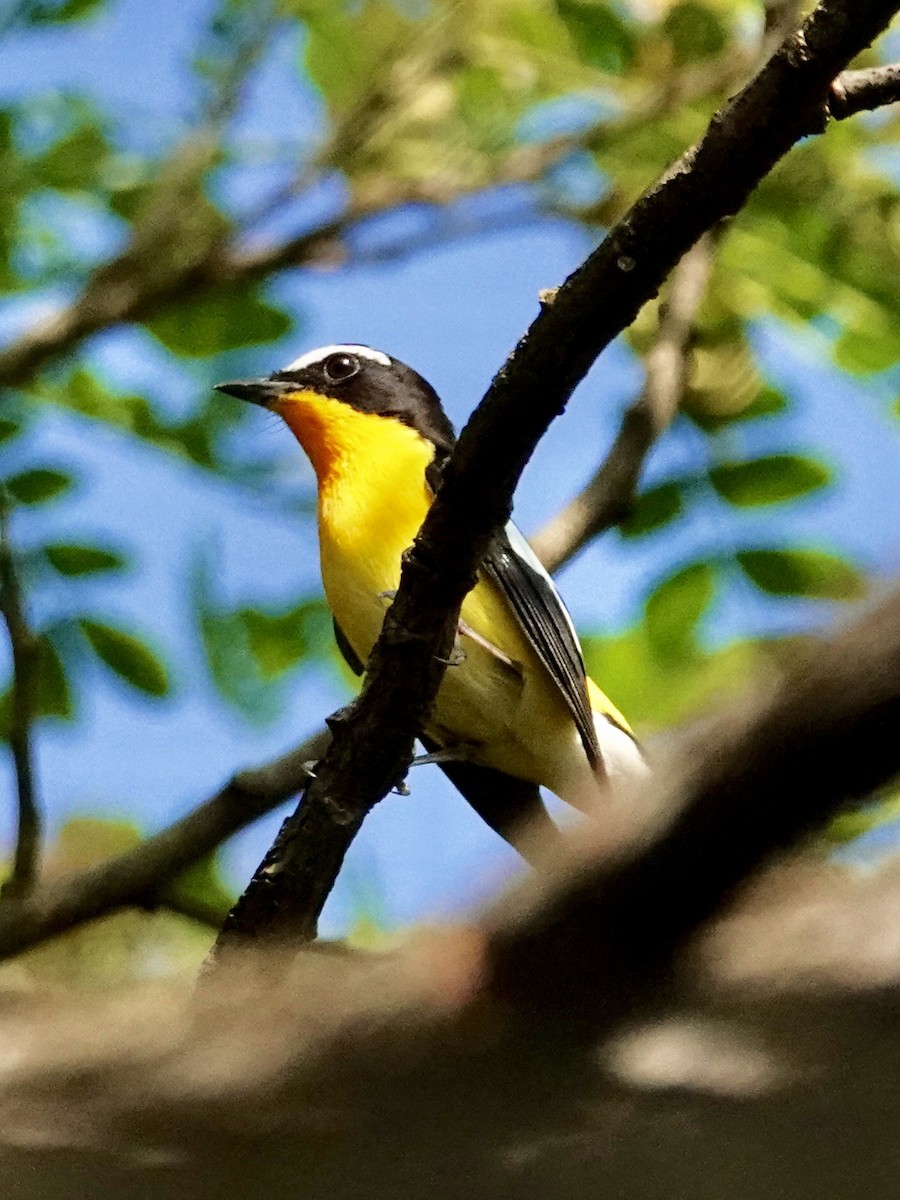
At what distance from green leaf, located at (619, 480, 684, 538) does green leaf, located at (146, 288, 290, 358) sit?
1187 mm

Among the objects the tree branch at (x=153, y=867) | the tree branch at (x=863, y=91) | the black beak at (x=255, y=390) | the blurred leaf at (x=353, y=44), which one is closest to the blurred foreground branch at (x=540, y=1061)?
the tree branch at (x=863, y=91)

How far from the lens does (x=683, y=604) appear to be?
4242mm

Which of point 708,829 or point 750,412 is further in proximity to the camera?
point 750,412

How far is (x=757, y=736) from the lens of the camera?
0.93 metres

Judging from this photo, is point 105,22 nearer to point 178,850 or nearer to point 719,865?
point 178,850

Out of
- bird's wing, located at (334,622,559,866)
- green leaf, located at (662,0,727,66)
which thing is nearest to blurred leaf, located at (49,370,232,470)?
bird's wing, located at (334,622,559,866)

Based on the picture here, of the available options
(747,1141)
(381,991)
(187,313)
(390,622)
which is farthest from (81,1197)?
(187,313)

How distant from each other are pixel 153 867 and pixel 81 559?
975mm

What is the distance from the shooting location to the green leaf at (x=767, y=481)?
4324 mm

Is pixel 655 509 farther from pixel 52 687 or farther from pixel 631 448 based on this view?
pixel 52 687

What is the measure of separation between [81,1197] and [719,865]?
44cm

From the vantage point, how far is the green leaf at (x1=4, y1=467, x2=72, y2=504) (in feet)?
14.2

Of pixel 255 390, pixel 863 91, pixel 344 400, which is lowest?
pixel 863 91

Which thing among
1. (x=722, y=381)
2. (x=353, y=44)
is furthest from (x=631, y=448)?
(x=353, y=44)
